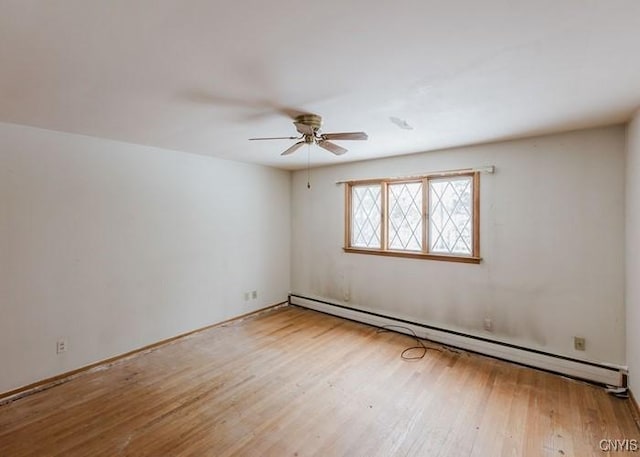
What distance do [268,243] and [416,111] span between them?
3251mm

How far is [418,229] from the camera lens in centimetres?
396

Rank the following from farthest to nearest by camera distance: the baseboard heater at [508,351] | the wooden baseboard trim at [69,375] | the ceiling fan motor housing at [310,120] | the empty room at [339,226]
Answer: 1. the baseboard heater at [508,351]
2. the wooden baseboard trim at [69,375]
3. the ceiling fan motor housing at [310,120]
4. the empty room at [339,226]

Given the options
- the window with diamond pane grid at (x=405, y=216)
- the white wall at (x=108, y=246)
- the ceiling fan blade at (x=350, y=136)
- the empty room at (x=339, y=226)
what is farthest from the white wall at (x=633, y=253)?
the white wall at (x=108, y=246)

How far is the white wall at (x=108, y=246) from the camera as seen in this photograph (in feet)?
8.65

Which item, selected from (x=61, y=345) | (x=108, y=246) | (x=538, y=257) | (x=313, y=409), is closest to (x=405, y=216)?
(x=538, y=257)

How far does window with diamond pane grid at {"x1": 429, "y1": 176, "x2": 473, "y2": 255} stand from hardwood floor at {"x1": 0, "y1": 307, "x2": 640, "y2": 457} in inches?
49.0

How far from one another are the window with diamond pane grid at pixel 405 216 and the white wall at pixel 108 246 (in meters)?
2.11

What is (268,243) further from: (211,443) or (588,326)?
(588,326)

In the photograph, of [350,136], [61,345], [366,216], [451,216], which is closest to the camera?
[350,136]

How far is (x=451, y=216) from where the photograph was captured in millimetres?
3678

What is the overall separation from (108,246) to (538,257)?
4454 mm

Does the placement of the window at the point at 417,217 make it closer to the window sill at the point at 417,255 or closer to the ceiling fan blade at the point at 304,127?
the window sill at the point at 417,255

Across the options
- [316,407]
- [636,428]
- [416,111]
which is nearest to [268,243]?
[316,407]

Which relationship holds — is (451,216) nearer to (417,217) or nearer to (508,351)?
(417,217)
